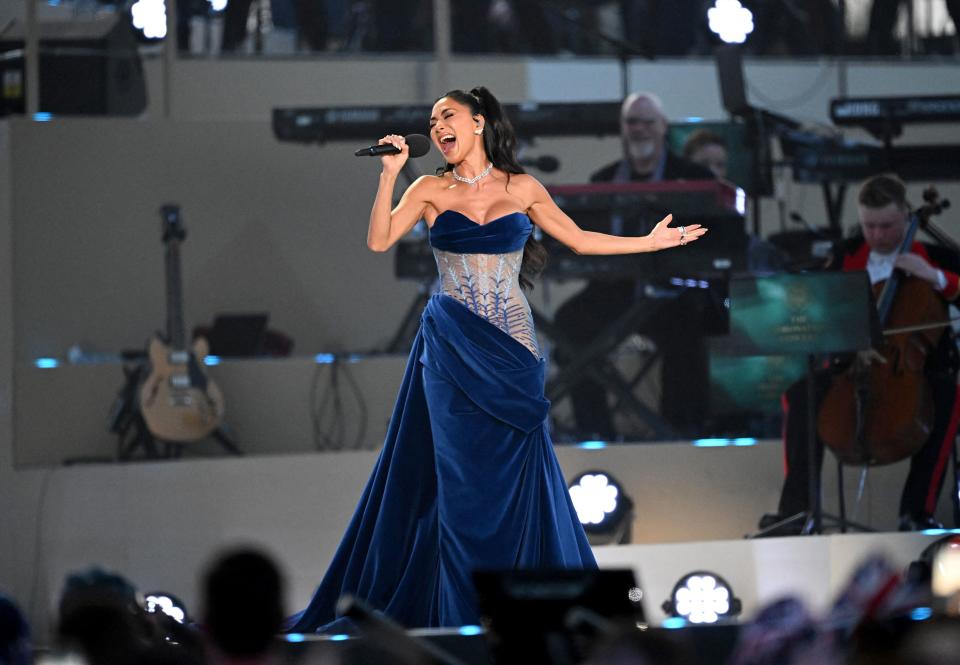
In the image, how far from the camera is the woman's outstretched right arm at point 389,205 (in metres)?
3.91

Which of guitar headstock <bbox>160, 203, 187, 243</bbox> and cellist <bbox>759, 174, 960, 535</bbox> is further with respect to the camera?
guitar headstock <bbox>160, 203, 187, 243</bbox>

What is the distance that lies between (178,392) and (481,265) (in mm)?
2682

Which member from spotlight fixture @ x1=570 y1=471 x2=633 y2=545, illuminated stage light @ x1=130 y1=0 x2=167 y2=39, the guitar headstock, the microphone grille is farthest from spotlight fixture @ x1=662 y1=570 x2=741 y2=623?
illuminated stage light @ x1=130 y1=0 x2=167 y2=39

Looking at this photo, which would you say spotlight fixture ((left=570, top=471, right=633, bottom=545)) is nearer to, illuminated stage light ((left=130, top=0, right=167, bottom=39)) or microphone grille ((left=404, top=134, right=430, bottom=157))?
microphone grille ((left=404, top=134, right=430, bottom=157))

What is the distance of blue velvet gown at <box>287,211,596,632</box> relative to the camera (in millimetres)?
4047

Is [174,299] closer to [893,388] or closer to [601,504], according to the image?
[601,504]

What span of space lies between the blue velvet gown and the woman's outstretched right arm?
85 millimetres

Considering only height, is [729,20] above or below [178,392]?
above

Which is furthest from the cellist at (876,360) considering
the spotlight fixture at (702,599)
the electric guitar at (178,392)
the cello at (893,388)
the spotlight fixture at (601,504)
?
the electric guitar at (178,392)

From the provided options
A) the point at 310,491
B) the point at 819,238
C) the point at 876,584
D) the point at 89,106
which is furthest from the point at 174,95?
the point at 876,584

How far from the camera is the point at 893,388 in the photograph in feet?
18.8

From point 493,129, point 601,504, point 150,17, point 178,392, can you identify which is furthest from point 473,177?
point 150,17

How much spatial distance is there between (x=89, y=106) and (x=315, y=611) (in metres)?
3.52

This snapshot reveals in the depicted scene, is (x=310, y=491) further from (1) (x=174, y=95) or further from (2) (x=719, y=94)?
(2) (x=719, y=94)
